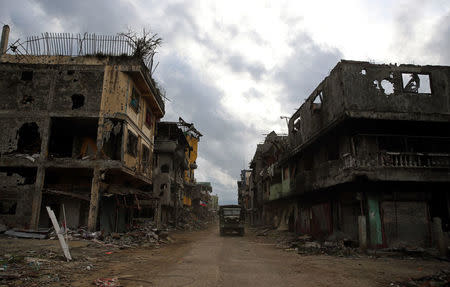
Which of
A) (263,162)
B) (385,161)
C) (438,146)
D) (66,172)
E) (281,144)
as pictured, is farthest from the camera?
(263,162)

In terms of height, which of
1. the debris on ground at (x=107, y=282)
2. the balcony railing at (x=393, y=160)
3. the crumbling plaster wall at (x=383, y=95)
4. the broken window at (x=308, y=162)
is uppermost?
the crumbling plaster wall at (x=383, y=95)

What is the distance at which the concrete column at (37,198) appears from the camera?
18.2 meters

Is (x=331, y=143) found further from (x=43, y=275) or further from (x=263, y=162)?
(x=263, y=162)

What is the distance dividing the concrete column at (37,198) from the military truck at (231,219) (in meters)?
17.1

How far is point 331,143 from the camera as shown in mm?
A: 20469

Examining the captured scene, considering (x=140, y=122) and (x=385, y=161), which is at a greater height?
(x=140, y=122)

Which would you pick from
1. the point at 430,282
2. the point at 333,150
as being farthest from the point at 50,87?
the point at 430,282

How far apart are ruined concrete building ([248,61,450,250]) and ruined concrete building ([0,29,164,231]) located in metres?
12.7

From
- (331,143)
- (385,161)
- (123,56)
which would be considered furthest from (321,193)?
(123,56)

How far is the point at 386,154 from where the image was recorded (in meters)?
16.1

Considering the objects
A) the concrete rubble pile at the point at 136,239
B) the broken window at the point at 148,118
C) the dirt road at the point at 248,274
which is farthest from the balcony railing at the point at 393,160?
the broken window at the point at 148,118

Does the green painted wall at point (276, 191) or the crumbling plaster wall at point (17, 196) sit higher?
the green painted wall at point (276, 191)

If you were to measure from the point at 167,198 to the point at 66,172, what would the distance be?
14926 millimetres

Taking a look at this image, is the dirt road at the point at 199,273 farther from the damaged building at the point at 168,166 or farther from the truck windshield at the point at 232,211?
the damaged building at the point at 168,166
